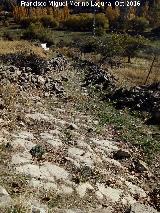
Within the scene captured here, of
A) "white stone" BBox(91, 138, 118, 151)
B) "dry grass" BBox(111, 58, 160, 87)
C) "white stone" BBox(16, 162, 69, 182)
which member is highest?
"white stone" BBox(16, 162, 69, 182)

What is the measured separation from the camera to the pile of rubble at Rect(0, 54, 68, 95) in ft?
78.2

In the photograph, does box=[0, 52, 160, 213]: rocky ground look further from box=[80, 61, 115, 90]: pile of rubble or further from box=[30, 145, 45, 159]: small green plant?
box=[80, 61, 115, 90]: pile of rubble

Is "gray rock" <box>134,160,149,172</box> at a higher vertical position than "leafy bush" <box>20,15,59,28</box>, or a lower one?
lower

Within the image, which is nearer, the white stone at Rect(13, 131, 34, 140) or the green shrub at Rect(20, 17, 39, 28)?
the white stone at Rect(13, 131, 34, 140)

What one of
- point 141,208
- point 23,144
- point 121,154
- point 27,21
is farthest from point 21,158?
point 27,21

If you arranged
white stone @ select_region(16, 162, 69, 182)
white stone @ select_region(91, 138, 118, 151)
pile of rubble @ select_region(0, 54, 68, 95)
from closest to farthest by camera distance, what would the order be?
white stone @ select_region(16, 162, 69, 182), white stone @ select_region(91, 138, 118, 151), pile of rubble @ select_region(0, 54, 68, 95)

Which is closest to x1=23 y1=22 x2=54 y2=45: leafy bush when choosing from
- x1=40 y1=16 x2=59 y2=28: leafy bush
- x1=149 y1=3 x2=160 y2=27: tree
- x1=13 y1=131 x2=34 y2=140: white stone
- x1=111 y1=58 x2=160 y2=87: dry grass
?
x1=111 y1=58 x2=160 y2=87: dry grass

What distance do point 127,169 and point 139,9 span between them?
9785 centimetres

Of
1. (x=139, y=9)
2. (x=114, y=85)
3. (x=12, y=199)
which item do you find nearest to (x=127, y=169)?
(x=12, y=199)

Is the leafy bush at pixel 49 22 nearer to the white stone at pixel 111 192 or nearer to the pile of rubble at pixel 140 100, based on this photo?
the pile of rubble at pixel 140 100

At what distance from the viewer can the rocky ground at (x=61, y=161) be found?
12406 millimetres

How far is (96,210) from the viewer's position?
12.3m

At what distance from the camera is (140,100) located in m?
25.0

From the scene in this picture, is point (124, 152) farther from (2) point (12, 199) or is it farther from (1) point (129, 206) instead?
(2) point (12, 199)
